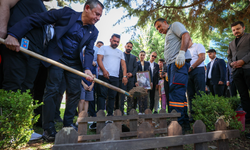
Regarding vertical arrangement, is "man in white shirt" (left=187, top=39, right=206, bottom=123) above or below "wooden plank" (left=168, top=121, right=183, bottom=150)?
above

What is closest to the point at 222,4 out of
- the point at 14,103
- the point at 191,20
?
the point at 191,20

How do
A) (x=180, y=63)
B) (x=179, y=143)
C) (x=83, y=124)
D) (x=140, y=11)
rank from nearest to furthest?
(x=179, y=143) < (x=83, y=124) < (x=180, y=63) < (x=140, y=11)

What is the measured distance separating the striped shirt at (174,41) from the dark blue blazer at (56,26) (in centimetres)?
150

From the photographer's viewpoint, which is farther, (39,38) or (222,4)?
(222,4)

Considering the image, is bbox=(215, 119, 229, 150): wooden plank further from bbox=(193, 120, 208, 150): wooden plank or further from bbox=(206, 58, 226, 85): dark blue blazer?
bbox=(206, 58, 226, 85): dark blue blazer

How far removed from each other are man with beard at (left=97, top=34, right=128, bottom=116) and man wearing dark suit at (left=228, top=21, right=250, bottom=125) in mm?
2953

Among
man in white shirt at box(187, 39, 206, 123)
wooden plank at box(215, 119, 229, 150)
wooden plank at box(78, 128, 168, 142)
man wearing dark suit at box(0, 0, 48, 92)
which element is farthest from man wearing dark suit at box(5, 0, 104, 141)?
man in white shirt at box(187, 39, 206, 123)

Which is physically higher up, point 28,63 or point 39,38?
point 39,38

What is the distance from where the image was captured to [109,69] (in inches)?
187

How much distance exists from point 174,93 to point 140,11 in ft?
12.5

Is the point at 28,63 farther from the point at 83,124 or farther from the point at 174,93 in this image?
the point at 174,93

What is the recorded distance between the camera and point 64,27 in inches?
103

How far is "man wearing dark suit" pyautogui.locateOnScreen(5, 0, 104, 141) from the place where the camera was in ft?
8.02

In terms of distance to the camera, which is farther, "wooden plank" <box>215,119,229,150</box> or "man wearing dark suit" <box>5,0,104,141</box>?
"man wearing dark suit" <box>5,0,104,141</box>
